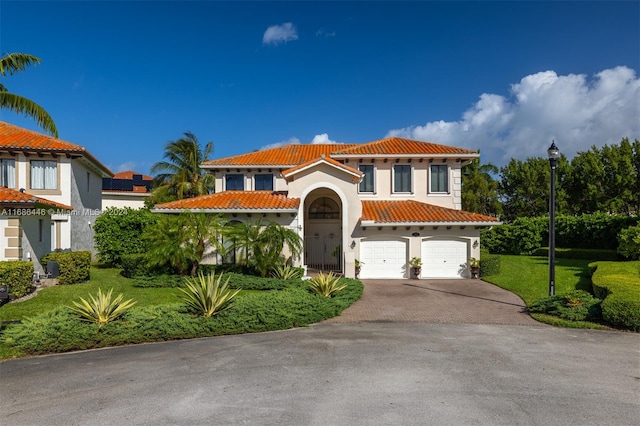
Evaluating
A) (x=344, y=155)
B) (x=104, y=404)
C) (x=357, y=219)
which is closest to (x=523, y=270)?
(x=357, y=219)

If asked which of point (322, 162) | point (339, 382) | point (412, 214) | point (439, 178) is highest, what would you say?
point (322, 162)

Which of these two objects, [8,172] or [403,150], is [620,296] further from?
[8,172]

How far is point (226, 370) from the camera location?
7324 mm

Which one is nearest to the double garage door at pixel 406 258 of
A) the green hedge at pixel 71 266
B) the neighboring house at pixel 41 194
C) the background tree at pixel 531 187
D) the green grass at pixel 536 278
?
the green grass at pixel 536 278

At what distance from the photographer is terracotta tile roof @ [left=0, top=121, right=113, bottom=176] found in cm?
1909

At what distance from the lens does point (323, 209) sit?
24.9 meters

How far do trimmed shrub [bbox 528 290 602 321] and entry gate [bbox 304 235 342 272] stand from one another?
1143cm

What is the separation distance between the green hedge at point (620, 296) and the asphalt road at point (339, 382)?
0.84m

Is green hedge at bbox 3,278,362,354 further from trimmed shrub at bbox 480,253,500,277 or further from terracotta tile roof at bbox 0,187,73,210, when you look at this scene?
trimmed shrub at bbox 480,253,500,277

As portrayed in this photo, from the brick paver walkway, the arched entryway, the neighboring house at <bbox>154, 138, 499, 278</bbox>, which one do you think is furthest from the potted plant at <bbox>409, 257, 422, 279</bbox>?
the arched entryway

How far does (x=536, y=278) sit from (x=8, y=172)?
28.0m

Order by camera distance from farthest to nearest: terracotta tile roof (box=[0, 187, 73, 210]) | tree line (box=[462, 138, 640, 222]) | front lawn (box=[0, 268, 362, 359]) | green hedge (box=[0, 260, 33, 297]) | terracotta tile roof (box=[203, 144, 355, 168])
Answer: tree line (box=[462, 138, 640, 222]) < terracotta tile roof (box=[203, 144, 355, 168]) < terracotta tile roof (box=[0, 187, 73, 210]) < green hedge (box=[0, 260, 33, 297]) < front lawn (box=[0, 268, 362, 359])

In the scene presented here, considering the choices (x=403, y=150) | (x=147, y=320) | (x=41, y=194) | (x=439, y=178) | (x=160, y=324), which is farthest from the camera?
(x=439, y=178)

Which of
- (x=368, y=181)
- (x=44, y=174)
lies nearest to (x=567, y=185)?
(x=368, y=181)
